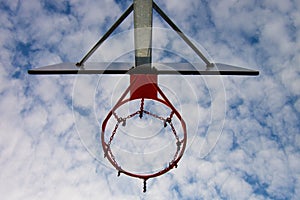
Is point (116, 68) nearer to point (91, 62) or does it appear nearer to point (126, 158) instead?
point (91, 62)

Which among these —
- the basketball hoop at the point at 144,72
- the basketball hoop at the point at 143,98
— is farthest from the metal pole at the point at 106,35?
the basketball hoop at the point at 143,98

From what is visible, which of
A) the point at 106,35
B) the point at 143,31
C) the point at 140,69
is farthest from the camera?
the point at 140,69

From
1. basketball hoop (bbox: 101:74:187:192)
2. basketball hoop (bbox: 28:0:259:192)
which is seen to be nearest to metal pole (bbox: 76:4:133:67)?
basketball hoop (bbox: 28:0:259:192)

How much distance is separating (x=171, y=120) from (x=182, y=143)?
645mm

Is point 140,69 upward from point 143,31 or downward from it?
downward

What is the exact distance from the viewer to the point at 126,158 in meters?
7.41

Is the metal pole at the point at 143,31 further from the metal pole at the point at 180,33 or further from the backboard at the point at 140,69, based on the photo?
the metal pole at the point at 180,33

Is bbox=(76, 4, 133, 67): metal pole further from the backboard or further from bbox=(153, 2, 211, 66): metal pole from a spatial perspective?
bbox=(153, 2, 211, 66): metal pole

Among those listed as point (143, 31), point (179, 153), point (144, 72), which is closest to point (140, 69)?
point (144, 72)

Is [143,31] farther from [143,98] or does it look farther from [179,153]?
[179,153]

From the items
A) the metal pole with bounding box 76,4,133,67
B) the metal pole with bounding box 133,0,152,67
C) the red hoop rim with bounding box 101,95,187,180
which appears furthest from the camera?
the red hoop rim with bounding box 101,95,187,180

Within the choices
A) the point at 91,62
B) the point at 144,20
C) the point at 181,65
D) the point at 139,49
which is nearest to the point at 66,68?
the point at 91,62

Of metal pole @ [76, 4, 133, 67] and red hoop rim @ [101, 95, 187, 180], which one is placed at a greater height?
metal pole @ [76, 4, 133, 67]

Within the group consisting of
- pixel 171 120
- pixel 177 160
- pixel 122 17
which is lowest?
pixel 177 160
